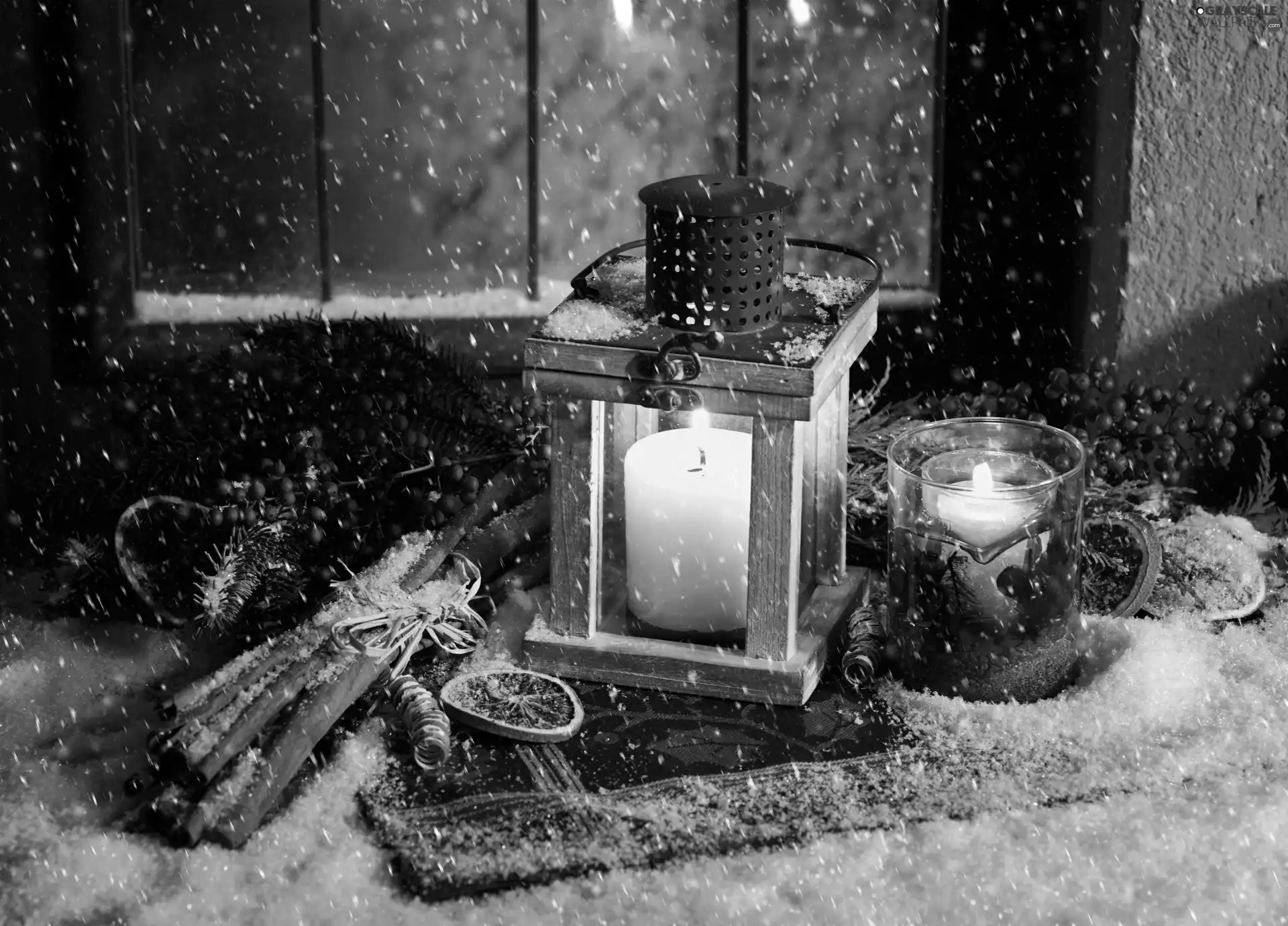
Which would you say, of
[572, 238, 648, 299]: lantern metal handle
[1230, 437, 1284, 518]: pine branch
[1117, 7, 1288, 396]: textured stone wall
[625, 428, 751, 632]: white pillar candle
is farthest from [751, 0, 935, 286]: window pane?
[625, 428, 751, 632]: white pillar candle

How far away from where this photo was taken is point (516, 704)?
4.82 feet

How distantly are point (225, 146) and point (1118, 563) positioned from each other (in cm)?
117

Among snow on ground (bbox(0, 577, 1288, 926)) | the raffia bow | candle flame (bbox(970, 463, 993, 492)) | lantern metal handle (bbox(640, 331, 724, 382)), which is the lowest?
snow on ground (bbox(0, 577, 1288, 926))

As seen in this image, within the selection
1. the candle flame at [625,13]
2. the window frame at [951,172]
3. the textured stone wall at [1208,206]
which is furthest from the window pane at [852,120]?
the textured stone wall at [1208,206]

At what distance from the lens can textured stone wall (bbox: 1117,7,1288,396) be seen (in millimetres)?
1877

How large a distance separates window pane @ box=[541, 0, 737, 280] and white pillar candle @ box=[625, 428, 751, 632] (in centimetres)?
65

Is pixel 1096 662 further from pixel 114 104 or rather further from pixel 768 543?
pixel 114 104

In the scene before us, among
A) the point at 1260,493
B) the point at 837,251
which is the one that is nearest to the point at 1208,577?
Result: the point at 1260,493

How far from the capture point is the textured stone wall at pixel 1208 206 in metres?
1.88

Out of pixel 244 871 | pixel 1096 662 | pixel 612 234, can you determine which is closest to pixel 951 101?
pixel 612 234

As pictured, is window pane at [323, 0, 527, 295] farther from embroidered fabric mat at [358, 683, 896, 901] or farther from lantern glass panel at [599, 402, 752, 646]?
embroidered fabric mat at [358, 683, 896, 901]

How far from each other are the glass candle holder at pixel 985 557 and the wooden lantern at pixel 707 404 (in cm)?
9

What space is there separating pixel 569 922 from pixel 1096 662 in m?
0.60

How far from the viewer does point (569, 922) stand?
123 centimetres
